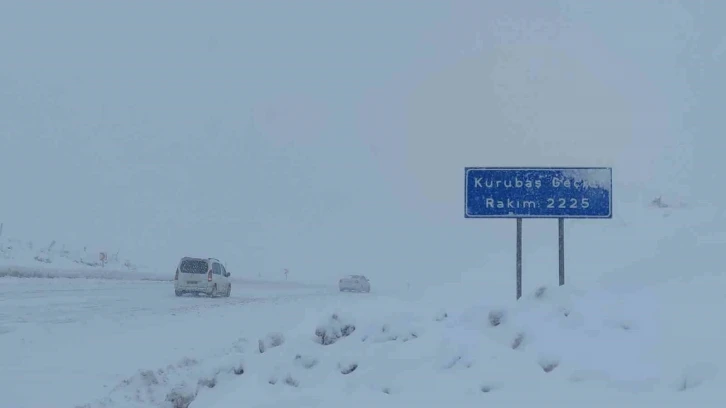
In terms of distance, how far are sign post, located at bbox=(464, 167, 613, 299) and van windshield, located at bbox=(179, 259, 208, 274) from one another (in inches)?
773

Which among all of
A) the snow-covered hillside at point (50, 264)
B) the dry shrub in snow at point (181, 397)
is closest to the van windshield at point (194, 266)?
the snow-covered hillside at point (50, 264)

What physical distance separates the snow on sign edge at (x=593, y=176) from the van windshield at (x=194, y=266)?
20.8 meters

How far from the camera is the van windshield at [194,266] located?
34.1 metres

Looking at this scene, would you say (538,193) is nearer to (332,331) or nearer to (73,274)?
(332,331)

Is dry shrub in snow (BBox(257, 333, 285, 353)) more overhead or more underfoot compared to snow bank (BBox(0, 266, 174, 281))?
more underfoot

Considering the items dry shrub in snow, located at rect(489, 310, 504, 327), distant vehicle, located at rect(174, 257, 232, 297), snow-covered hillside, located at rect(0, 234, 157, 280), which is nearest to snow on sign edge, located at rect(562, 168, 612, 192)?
dry shrub in snow, located at rect(489, 310, 504, 327)

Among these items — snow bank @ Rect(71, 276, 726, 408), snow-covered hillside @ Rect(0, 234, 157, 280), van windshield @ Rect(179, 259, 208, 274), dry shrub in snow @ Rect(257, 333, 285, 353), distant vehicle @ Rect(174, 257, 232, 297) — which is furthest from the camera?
snow-covered hillside @ Rect(0, 234, 157, 280)

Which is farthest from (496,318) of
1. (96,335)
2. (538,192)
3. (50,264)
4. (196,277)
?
(50,264)

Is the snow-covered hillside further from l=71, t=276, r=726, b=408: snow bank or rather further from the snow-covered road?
l=71, t=276, r=726, b=408: snow bank

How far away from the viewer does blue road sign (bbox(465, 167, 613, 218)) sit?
1622 centimetres

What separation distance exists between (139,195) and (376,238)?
3085 centimetres

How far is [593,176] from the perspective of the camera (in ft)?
53.5

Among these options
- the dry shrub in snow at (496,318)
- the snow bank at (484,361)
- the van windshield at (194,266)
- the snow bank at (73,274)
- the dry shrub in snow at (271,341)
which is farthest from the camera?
the snow bank at (73,274)

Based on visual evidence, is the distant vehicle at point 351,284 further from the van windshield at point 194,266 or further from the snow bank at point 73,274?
the van windshield at point 194,266
